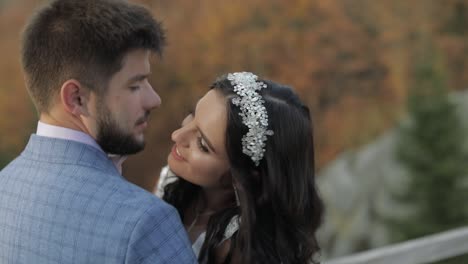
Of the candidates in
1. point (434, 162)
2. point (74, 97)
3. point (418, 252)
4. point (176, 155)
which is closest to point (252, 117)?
point (176, 155)

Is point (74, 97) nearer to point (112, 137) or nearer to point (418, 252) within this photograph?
point (112, 137)

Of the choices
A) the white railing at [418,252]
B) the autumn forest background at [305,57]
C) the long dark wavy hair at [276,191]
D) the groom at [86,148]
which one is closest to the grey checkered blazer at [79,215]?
the groom at [86,148]

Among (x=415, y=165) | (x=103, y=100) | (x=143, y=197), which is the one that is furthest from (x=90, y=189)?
(x=415, y=165)

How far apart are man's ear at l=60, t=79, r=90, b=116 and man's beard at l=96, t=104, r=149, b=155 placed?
1.6 inches

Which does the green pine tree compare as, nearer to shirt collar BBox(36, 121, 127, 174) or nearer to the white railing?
the white railing

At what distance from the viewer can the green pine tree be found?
768 cm

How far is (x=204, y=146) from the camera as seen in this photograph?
205 cm

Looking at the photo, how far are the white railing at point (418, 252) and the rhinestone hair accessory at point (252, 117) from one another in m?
0.91

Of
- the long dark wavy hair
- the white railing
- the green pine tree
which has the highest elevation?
the long dark wavy hair

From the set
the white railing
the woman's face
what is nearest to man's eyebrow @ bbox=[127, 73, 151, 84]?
the woman's face

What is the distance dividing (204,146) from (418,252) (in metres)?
1.41

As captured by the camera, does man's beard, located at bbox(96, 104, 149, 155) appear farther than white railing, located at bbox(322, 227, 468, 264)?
No

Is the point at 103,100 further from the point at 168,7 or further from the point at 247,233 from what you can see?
the point at 168,7

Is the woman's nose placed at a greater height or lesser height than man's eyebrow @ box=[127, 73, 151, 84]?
lesser
